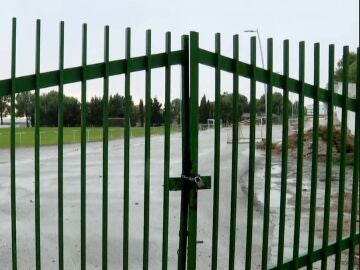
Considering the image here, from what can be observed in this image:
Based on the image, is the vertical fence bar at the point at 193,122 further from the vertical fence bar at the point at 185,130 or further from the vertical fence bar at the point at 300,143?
the vertical fence bar at the point at 300,143

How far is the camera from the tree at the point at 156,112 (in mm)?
3322

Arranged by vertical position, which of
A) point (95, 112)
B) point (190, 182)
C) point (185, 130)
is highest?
point (95, 112)

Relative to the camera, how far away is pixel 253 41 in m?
3.28

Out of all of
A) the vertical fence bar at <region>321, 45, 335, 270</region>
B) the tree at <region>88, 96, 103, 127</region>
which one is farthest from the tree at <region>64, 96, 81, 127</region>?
the vertical fence bar at <region>321, 45, 335, 270</region>

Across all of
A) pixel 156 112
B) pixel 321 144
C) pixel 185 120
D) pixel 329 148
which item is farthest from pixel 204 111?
Result: pixel 321 144

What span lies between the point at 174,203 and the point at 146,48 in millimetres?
6586

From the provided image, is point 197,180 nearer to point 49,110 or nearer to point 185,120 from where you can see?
point 185,120

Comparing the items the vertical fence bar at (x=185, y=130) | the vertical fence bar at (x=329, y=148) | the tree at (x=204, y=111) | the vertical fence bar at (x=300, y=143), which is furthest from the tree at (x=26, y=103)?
the vertical fence bar at (x=329, y=148)

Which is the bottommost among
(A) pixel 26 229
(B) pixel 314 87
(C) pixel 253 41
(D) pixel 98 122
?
(A) pixel 26 229

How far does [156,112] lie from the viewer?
3.63 m

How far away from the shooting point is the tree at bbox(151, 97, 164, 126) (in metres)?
3.32

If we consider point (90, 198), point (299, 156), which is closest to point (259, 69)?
point (299, 156)

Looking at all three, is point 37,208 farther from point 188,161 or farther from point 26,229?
point 26,229

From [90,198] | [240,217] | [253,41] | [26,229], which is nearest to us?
[253,41]
